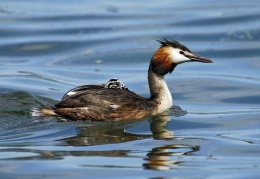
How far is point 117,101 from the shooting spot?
502 inches

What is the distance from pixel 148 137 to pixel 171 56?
1.46 meters

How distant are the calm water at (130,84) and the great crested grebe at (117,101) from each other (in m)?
0.13

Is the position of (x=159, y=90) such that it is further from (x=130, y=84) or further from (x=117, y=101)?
(x=130, y=84)

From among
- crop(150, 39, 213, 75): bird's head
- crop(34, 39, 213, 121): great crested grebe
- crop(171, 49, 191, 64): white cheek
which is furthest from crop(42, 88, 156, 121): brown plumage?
crop(171, 49, 191, 64): white cheek

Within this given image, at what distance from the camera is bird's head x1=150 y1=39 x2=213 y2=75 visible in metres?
13.1

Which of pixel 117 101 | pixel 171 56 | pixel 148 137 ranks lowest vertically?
pixel 148 137

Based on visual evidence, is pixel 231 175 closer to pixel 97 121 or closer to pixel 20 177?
pixel 20 177

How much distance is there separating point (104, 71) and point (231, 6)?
6353 mm

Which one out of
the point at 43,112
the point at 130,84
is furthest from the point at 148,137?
the point at 130,84

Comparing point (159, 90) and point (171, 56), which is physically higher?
point (171, 56)

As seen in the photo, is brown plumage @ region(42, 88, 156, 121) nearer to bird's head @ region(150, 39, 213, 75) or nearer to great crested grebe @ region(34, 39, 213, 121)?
great crested grebe @ region(34, 39, 213, 121)

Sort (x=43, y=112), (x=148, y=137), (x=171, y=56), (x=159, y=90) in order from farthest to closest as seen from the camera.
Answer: (x=159, y=90) → (x=171, y=56) → (x=43, y=112) → (x=148, y=137)

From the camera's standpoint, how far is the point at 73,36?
20.5 m

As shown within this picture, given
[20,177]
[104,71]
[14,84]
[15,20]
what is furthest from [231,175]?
[15,20]
